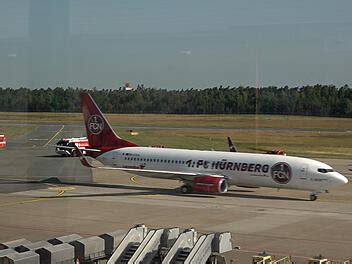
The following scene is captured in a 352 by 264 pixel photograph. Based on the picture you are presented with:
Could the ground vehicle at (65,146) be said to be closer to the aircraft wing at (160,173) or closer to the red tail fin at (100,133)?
the red tail fin at (100,133)

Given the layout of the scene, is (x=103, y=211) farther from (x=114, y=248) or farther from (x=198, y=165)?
(x=114, y=248)

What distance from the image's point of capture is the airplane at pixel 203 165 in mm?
23906

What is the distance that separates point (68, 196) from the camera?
78.2 feet

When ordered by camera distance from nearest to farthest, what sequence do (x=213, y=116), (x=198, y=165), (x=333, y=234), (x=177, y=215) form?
(x=333, y=234), (x=177, y=215), (x=213, y=116), (x=198, y=165)

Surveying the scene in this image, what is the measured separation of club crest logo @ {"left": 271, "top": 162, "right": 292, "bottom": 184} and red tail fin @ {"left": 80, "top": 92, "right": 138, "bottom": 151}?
6.46 m

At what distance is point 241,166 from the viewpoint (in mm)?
24828

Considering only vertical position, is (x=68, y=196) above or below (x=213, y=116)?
below

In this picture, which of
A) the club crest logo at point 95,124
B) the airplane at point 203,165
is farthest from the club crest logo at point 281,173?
the club crest logo at point 95,124

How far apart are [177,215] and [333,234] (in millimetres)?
4760

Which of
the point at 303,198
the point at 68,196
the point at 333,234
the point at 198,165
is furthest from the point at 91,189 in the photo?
the point at 333,234

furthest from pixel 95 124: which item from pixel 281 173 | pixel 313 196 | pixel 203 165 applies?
pixel 313 196

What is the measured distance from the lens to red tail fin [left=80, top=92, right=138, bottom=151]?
89.2 feet

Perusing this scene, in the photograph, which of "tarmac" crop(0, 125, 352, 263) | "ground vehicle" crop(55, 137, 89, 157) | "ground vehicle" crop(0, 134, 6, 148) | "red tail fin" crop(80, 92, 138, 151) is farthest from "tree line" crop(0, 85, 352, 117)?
"ground vehicle" crop(55, 137, 89, 157)

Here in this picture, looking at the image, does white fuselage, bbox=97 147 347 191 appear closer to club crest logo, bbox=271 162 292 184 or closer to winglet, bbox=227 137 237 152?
Answer: club crest logo, bbox=271 162 292 184
